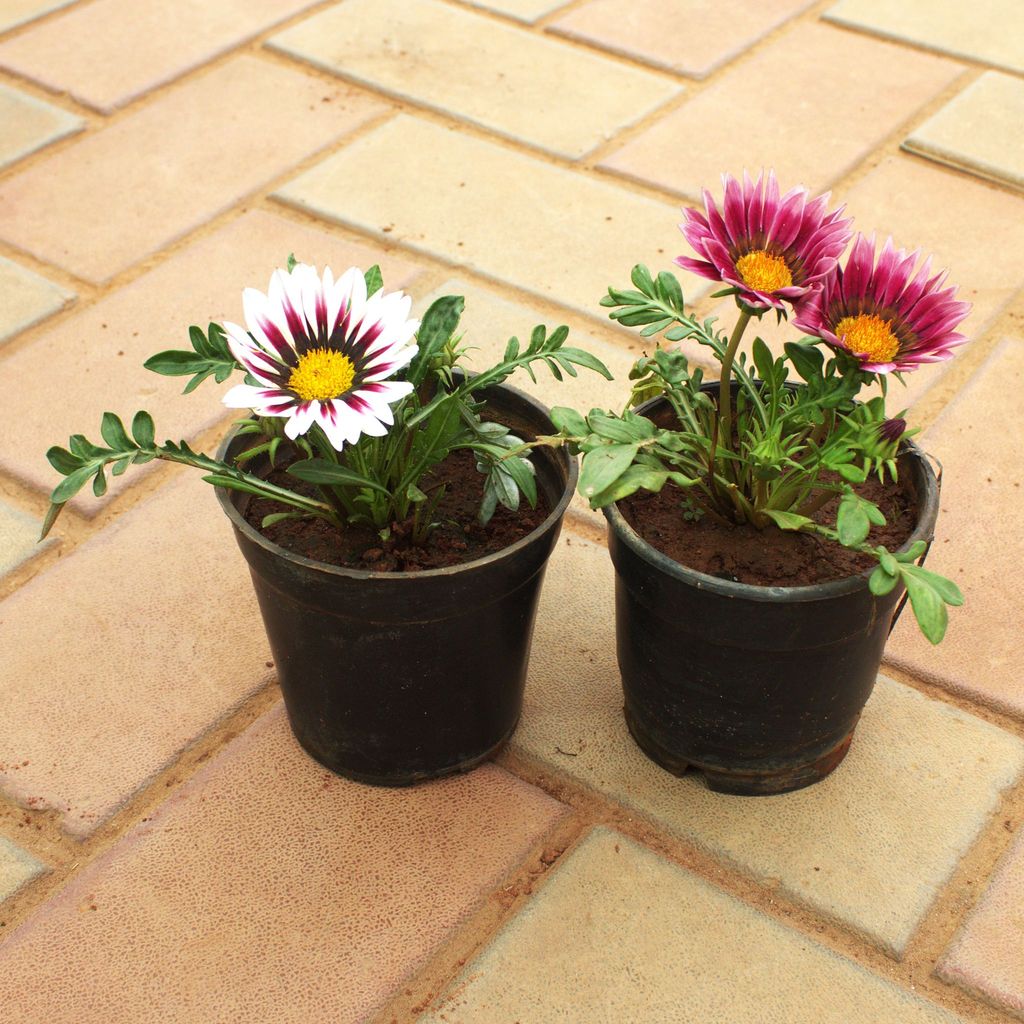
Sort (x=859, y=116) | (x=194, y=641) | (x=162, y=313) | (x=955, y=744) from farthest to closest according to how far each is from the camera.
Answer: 1. (x=859, y=116)
2. (x=162, y=313)
3. (x=194, y=641)
4. (x=955, y=744)

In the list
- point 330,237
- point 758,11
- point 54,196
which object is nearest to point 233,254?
point 330,237

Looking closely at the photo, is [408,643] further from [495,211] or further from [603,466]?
[495,211]

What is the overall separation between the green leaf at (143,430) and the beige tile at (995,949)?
1000 millimetres

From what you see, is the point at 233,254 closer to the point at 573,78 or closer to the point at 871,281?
the point at 573,78

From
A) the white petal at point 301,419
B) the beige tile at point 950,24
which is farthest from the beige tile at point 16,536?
the beige tile at point 950,24

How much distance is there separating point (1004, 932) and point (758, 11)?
236 centimetres

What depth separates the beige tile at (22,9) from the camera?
3.03 meters

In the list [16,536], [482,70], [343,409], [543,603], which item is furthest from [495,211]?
[343,409]

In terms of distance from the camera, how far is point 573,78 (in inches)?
114

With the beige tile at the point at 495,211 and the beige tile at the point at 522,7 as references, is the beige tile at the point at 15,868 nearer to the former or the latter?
the beige tile at the point at 495,211

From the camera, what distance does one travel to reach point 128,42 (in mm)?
2969

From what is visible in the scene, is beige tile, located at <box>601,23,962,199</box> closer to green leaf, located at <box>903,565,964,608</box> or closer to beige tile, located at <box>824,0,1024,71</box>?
beige tile, located at <box>824,0,1024,71</box>

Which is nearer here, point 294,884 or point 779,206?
point 779,206

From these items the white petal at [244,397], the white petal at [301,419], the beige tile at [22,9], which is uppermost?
the white petal at [244,397]
